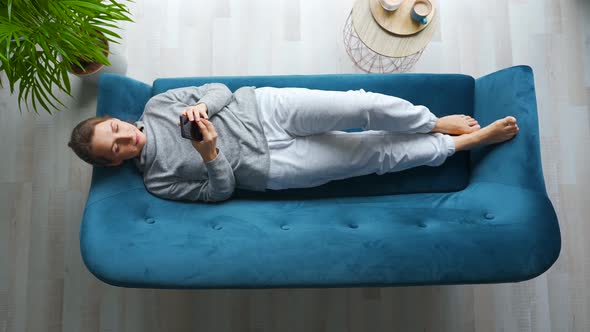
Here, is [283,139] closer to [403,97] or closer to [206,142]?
[206,142]

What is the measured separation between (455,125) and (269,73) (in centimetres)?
93

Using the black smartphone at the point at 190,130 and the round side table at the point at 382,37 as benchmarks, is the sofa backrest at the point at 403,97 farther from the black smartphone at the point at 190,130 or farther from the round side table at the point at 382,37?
the black smartphone at the point at 190,130

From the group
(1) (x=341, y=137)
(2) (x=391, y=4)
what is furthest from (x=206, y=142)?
(2) (x=391, y=4)

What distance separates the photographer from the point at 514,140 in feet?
4.62

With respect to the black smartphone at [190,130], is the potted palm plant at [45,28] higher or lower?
higher

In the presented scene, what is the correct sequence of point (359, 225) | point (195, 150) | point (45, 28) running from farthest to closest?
point (195, 150)
point (359, 225)
point (45, 28)

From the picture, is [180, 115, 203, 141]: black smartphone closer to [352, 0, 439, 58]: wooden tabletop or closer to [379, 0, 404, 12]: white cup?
[352, 0, 439, 58]: wooden tabletop

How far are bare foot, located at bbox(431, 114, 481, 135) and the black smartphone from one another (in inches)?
36.0

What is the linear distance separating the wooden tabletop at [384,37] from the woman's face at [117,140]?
3.19 ft

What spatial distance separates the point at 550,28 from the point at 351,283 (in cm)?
169

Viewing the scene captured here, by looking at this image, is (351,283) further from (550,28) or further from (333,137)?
(550,28)

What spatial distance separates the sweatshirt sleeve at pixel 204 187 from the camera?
1.40 m

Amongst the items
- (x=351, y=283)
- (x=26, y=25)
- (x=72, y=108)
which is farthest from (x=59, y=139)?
(x=351, y=283)

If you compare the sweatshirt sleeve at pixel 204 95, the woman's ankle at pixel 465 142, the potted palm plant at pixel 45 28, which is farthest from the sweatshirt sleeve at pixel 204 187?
the woman's ankle at pixel 465 142
